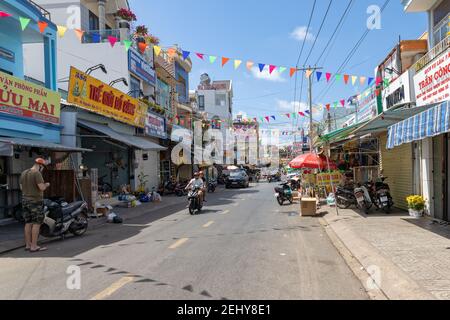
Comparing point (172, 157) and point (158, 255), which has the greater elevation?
point (172, 157)

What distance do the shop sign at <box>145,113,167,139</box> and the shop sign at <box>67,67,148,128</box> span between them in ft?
2.91

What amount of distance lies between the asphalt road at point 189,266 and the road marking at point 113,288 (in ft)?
0.05

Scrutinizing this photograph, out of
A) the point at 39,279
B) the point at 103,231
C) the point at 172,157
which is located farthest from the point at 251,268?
the point at 172,157

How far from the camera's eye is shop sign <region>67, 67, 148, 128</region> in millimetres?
15078

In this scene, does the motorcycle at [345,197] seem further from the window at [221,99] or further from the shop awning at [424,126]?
the window at [221,99]

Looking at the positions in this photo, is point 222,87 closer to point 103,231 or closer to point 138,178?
point 138,178

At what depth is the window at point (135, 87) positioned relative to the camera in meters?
22.3

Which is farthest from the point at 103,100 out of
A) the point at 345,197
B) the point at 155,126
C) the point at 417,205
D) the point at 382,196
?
the point at 417,205

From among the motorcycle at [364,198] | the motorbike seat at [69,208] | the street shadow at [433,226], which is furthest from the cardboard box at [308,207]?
the motorbike seat at [69,208]

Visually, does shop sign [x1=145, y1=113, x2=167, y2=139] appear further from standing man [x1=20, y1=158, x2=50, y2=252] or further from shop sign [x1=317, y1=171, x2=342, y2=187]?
standing man [x1=20, y1=158, x2=50, y2=252]

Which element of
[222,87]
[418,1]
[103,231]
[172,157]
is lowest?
[103,231]

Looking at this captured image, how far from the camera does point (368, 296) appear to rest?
16.5ft

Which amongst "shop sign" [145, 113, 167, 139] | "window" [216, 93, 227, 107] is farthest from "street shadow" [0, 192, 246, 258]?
"window" [216, 93, 227, 107]

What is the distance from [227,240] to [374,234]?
135 inches
